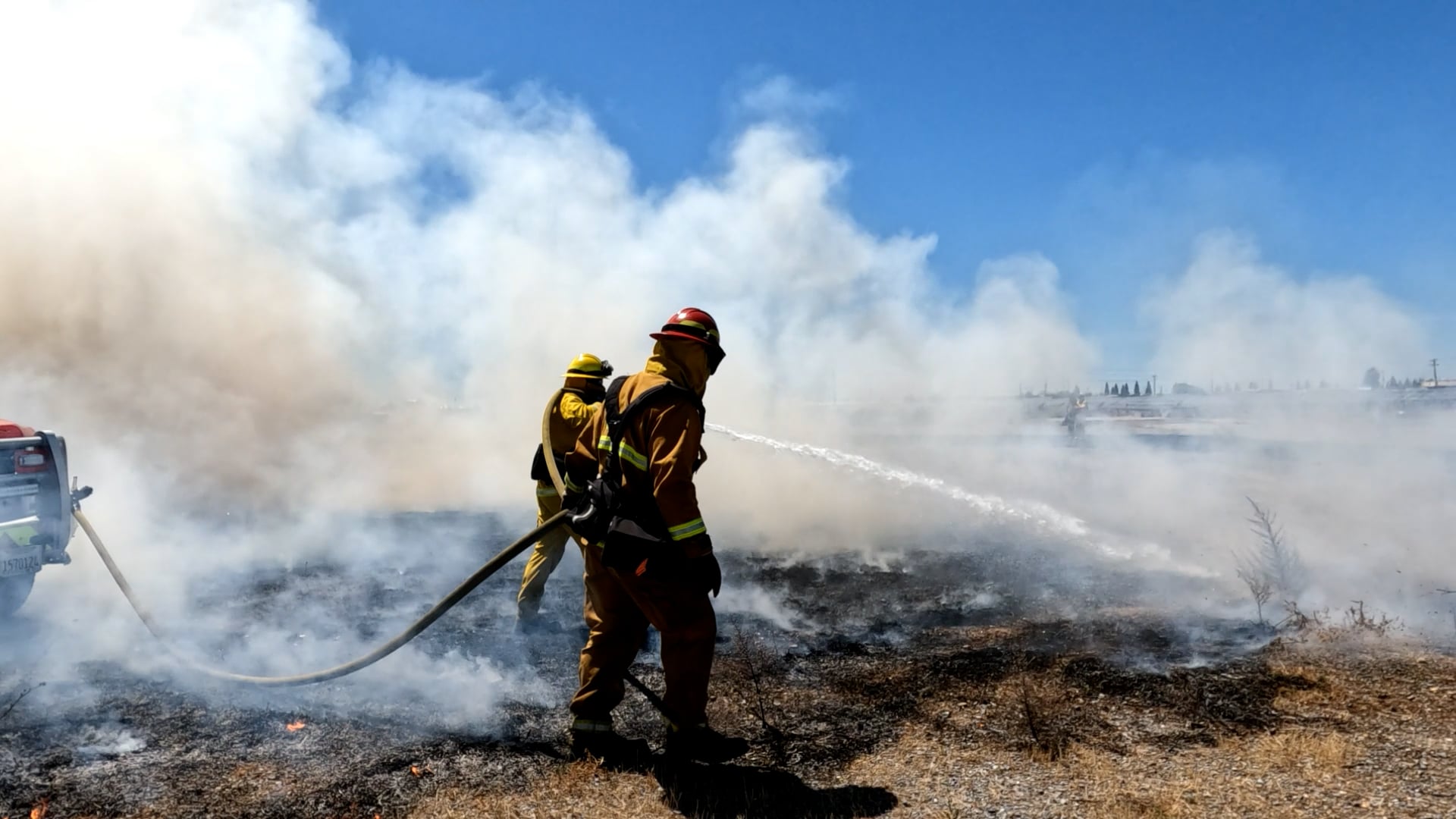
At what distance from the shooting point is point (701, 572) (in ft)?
10.9

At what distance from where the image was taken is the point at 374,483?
45.2 feet

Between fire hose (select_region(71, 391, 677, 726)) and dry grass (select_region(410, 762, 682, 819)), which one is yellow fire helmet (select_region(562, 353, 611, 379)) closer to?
fire hose (select_region(71, 391, 677, 726))

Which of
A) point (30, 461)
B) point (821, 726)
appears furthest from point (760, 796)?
point (30, 461)

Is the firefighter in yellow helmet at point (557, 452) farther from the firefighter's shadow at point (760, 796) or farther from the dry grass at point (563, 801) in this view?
the firefighter's shadow at point (760, 796)

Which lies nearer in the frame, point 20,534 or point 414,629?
point 414,629

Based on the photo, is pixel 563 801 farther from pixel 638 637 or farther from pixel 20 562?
pixel 20 562

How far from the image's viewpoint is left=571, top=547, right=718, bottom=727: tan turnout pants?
3.40 m

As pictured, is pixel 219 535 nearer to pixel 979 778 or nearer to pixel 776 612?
pixel 776 612

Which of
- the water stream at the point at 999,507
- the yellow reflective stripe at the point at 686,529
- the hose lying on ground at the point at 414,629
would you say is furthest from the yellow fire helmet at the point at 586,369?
the water stream at the point at 999,507

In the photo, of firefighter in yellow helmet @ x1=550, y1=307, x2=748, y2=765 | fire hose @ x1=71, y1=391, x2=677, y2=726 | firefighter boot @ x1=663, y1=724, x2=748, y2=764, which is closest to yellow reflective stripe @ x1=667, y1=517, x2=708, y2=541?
Result: firefighter in yellow helmet @ x1=550, y1=307, x2=748, y2=765

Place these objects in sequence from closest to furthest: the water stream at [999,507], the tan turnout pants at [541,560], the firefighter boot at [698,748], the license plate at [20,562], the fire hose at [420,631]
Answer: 1. the firefighter boot at [698,748]
2. the fire hose at [420,631]
3. the license plate at [20,562]
4. the tan turnout pants at [541,560]
5. the water stream at [999,507]

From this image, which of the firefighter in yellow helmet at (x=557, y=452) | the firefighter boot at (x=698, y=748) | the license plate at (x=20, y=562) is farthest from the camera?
the license plate at (x=20, y=562)

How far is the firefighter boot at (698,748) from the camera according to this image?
3.52 metres

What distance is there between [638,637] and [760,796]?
0.88 meters
